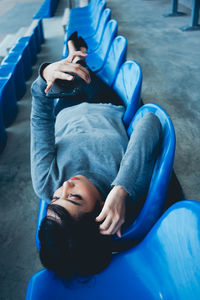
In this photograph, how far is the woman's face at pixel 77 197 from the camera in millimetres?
934

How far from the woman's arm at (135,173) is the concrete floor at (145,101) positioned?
55cm

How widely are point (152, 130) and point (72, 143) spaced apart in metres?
0.44

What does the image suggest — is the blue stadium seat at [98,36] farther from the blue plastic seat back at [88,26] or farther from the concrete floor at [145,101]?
the concrete floor at [145,101]

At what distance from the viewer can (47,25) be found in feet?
21.5

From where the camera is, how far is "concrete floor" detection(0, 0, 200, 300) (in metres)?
1.49

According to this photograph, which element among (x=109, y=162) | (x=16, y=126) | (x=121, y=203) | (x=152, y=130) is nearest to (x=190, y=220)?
(x=121, y=203)

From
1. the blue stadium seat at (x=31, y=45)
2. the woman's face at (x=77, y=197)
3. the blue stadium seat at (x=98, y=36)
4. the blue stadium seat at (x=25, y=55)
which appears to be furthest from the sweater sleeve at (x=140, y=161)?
the blue stadium seat at (x=31, y=45)

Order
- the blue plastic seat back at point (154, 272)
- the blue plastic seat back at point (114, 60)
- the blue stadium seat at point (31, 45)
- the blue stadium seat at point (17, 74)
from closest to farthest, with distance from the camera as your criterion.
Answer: the blue plastic seat back at point (154, 272) → the blue plastic seat back at point (114, 60) → the blue stadium seat at point (17, 74) → the blue stadium seat at point (31, 45)

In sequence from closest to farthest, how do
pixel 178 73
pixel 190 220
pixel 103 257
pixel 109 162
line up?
pixel 190 220
pixel 103 257
pixel 109 162
pixel 178 73

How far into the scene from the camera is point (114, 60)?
87.2 inches

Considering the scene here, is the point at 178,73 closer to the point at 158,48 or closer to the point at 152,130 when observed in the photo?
the point at 158,48

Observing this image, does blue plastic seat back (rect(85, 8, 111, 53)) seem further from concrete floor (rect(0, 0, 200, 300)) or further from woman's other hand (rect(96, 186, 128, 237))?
woman's other hand (rect(96, 186, 128, 237))

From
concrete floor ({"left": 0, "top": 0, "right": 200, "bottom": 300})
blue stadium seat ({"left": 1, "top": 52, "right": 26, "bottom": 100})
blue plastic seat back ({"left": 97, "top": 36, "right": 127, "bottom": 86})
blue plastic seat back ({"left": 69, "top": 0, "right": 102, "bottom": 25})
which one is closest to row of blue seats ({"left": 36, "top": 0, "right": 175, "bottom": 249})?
blue plastic seat back ({"left": 97, "top": 36, "right": 127, "bottom": 86})

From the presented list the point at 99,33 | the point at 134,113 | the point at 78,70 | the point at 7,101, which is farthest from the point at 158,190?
the point at 99,33
